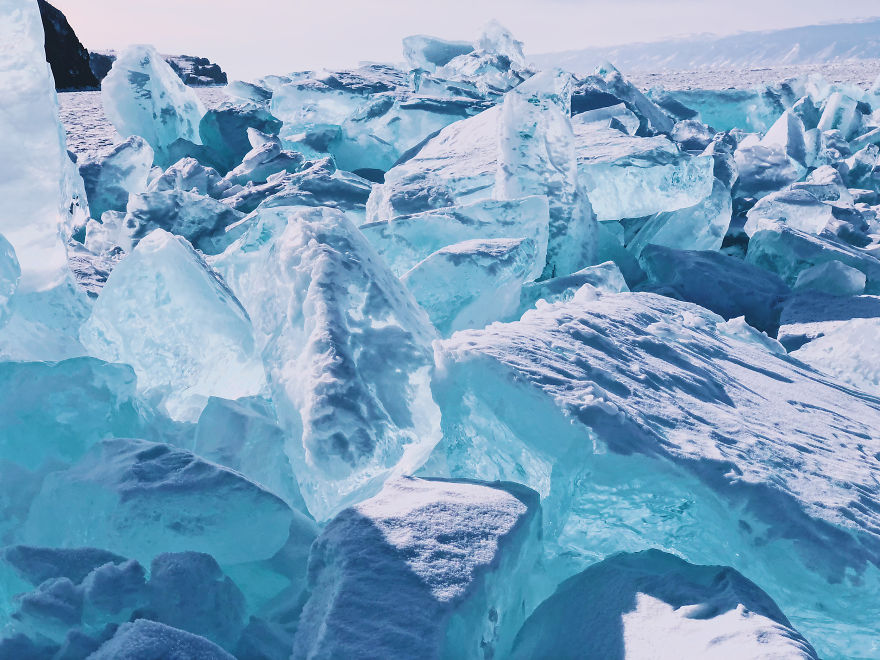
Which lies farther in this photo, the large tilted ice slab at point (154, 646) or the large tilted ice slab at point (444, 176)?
the large tilted ice slab at point (444, 176)

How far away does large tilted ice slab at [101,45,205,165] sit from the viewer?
4.35 meters

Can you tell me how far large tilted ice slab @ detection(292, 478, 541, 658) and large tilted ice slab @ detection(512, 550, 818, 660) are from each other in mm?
63

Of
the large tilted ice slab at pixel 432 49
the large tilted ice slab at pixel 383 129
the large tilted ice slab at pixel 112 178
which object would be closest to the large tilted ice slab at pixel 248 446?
the large tilted ice slab at pixel 112 178

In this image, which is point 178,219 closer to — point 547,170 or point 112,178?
point 112,178

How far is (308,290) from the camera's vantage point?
1497mm

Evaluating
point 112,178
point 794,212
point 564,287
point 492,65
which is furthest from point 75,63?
point 564,287

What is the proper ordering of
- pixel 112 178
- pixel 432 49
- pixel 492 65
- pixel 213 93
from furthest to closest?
1. pixel 213 93
2. pixel 432 49
3. pixel 492 65
4. pixel 112 178

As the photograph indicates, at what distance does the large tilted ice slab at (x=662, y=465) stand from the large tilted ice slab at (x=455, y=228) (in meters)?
0.95

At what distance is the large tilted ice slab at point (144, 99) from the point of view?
14.3ft

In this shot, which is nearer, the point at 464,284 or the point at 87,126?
the point at 464,284

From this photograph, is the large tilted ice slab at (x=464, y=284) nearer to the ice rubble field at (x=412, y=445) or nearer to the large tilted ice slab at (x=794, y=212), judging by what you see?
the ice rubble field at (x=412, y=445)

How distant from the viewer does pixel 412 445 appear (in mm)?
1327

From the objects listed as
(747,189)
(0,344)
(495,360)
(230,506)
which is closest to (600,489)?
(495,360)

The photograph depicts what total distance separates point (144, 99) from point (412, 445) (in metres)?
3.65
